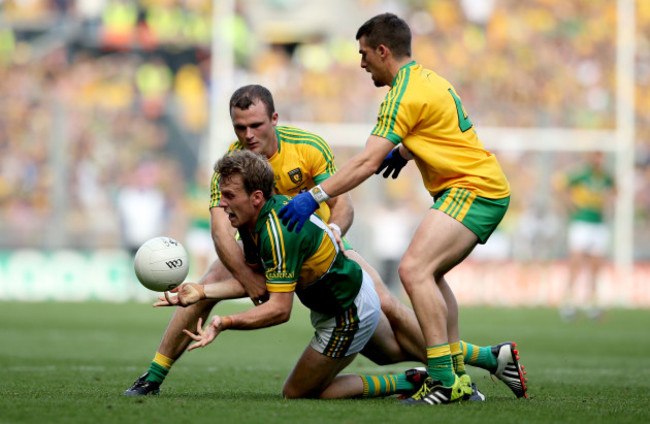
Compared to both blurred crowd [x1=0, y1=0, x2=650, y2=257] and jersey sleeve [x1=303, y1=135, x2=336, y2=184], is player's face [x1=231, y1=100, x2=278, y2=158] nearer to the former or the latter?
jersey sleeve [x1=303, y1=135, x2=336, y2=184]

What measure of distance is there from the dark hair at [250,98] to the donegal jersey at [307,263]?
77 centimetres

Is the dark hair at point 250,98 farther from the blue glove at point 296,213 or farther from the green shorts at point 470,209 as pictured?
the green shorts at point 470,209

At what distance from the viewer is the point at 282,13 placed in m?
30.5

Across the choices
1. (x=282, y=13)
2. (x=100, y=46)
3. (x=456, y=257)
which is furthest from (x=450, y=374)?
(x=282, y=13)

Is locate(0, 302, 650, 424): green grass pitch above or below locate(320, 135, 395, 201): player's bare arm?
below

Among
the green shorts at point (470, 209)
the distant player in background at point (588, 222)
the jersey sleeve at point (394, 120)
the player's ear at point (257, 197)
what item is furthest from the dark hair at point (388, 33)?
the distant player in background at point (588, 222)

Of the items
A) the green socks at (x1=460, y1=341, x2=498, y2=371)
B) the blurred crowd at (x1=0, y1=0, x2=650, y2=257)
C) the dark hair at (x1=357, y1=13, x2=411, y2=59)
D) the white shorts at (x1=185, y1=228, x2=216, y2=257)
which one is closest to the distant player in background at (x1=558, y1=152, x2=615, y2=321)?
the blurred crowd at (x1=0, y1=0, x2=650, y2=257)

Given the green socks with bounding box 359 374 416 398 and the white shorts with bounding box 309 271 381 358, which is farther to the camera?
the green socks with bounding box 359 374 416 398

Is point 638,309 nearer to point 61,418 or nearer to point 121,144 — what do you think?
point 121,144

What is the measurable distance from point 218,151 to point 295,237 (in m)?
16.0

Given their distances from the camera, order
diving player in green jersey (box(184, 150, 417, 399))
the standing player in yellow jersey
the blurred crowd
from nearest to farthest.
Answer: diving player in green jersey (box(184, 150, 417, 399)) → the standing player in yellow jersey → the blurred crowd

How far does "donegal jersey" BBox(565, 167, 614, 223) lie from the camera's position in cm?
1706

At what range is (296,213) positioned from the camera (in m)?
5.64

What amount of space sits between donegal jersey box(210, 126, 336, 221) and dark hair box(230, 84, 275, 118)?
1.12 feet
